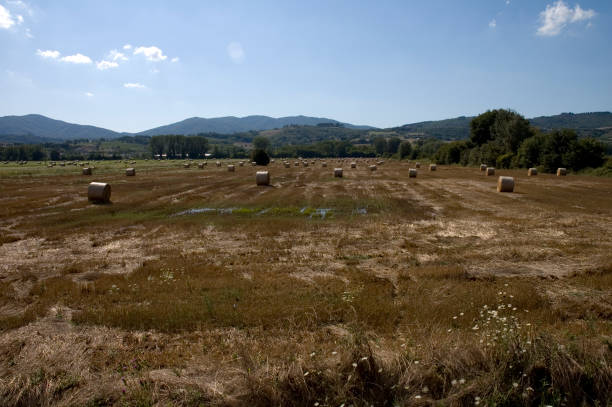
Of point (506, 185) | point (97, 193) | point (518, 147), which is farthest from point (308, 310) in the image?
point (518, 147)

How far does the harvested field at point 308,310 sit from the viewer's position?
14.5ft

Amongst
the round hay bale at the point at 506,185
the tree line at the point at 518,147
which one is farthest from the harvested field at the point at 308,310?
the tree line at the point at 518,147

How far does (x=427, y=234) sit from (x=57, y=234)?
635 inches

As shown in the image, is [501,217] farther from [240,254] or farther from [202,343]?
[202,343]

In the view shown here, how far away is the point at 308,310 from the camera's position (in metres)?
7.30

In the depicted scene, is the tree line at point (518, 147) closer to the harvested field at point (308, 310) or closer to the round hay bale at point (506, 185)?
the round hay bale at point (506, 185)

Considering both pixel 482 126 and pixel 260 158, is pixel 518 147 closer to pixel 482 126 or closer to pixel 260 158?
pixel 482 126

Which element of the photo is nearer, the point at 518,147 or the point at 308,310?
the point at 308,310

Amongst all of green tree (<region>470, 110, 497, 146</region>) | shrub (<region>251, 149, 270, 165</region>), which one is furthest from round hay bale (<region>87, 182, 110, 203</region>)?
green tree (<region>470, 110, 497, 146</region>)

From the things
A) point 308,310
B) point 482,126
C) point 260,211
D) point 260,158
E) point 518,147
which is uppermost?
point 482,126

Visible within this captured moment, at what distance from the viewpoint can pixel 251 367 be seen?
4.74 meters

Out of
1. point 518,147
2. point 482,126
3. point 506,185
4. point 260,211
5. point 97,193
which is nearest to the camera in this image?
point 260,211

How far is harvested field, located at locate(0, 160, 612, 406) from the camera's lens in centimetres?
443

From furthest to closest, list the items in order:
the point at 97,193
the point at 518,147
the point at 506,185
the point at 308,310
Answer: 1. the point at 518,147
2. the point at 506,185
3. the point at 97,193
4. the point at 308,310
